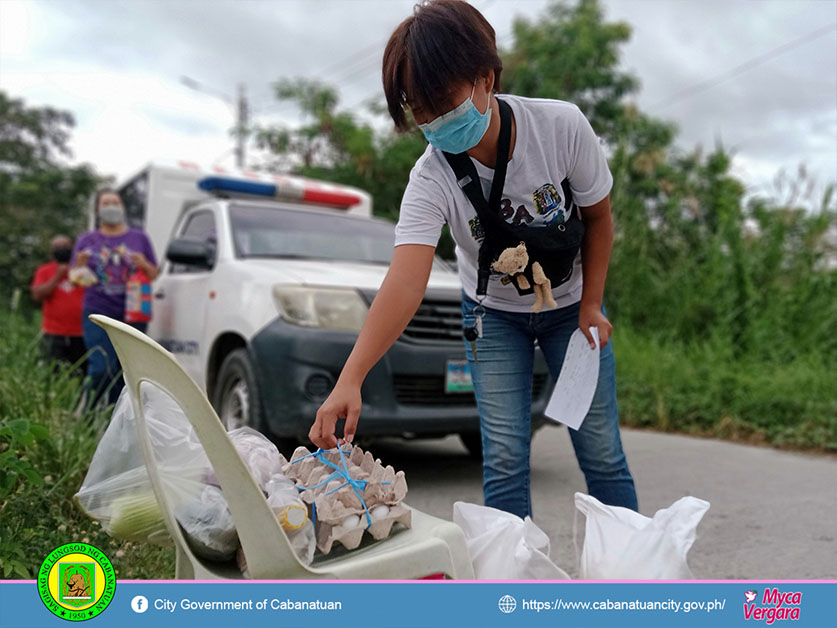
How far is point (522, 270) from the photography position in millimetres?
2115

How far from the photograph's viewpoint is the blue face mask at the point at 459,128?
1.85m

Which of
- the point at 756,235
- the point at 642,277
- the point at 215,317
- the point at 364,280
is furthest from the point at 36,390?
the point at 756,235

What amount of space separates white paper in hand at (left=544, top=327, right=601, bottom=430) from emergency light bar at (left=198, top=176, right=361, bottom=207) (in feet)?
15.9

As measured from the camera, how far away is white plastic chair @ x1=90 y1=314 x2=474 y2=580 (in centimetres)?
140

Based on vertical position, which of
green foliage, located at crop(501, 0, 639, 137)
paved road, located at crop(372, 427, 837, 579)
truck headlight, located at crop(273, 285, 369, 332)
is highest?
green foliage, located at crop(501, 0, 639, 137)

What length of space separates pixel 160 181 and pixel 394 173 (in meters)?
6.14

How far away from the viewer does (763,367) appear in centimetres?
661

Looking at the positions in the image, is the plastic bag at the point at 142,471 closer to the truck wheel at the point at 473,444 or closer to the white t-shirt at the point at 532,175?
the white t-shirt at the point at 532,175

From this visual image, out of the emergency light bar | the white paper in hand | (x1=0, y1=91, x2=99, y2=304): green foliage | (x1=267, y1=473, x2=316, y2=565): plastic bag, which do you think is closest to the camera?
(x1=267, y1=473, x2=316, y2=565): plastic bag

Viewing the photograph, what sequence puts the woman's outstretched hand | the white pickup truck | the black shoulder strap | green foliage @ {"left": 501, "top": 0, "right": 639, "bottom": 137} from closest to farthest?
the woman's outstretched hand
the black shoulder strap
the white pickup truck
green foliage @ {"left": 501, "top": 0, "right": 639, "bottom": 137}
